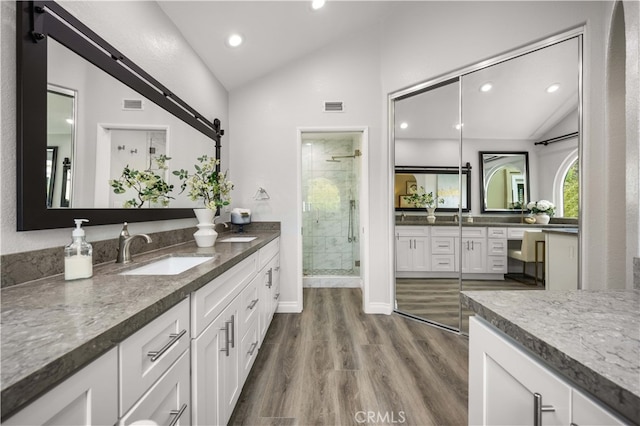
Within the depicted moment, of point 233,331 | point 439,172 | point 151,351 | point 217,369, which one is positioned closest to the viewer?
point 151,351

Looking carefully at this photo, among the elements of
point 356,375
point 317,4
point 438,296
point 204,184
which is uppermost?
point 317,4

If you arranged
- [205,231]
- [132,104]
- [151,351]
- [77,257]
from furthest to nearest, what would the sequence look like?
[205,231] → [132,104] → [77,257] → [151,351]

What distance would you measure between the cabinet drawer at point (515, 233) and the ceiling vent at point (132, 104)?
3.22 meters

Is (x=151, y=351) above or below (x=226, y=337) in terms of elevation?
above

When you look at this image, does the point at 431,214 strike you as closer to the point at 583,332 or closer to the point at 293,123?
the point at 293,123

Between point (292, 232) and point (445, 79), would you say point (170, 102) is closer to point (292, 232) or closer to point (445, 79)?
point (292, 232)

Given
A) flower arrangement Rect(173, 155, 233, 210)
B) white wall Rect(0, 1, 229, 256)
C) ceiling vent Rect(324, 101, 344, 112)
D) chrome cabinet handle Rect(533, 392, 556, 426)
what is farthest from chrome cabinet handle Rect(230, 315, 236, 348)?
ceiling vent Rect(324, 101, 344, 112)

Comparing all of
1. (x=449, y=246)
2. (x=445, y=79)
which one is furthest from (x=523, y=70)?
(x=449, y=246)

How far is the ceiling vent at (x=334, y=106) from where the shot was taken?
309cm

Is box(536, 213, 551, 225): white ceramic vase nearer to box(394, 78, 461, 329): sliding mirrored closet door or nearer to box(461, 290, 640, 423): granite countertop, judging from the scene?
box(394, 78, 461, 329): sliding mirrored closet door

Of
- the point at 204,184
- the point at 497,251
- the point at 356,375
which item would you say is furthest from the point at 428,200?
the point at 204,184

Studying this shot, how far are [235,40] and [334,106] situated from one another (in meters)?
1.21

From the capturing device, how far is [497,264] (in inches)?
109

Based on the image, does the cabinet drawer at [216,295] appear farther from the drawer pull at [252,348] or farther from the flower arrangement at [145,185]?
the flower arrangement at [145,185]
